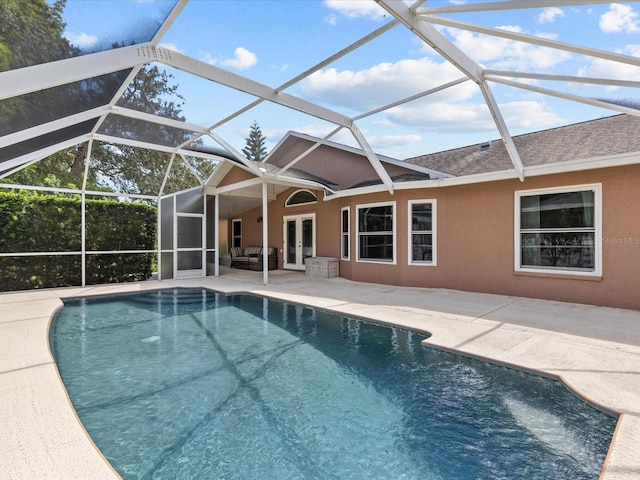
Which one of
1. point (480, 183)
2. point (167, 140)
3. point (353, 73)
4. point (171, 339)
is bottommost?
point (171, 339)

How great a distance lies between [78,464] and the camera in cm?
249

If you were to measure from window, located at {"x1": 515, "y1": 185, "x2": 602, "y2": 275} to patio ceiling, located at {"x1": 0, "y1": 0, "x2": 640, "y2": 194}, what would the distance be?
0.96 m

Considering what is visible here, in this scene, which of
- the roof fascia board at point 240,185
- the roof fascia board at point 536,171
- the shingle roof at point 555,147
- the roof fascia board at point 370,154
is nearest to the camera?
the roof fascia board at point 536,171

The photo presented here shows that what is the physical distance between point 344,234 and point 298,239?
2813mm

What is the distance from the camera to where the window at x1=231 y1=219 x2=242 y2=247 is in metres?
18.0

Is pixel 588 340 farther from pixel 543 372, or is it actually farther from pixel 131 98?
pixel 131 98

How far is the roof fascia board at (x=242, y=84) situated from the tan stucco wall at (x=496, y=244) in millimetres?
3862

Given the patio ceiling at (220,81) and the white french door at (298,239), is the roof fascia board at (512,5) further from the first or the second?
the white french door at (298,239)

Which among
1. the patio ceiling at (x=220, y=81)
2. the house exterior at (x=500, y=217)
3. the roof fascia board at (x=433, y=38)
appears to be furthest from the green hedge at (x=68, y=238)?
the roof fascia board at (x=433, y=38)

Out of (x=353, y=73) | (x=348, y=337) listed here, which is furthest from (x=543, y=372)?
(x=353, y=73)

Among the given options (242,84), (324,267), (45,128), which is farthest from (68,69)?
(324,267)

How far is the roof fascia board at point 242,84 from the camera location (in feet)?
17.6

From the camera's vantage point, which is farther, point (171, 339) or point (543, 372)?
point (171, 339)

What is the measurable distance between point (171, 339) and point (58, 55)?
4.41 metres
